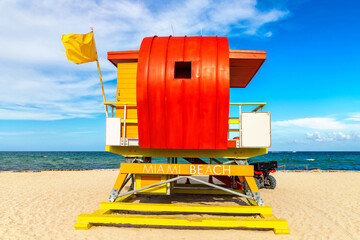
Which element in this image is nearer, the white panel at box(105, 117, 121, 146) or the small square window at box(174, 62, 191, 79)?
the white panel at box(105, 117, 121, 146)

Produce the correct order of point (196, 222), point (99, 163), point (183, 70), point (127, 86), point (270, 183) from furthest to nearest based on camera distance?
point (99, 163), point (270, 183), point (127, 86), point (183, 70), point (196, 222)

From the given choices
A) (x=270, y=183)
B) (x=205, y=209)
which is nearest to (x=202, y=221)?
(x=205, y=209)

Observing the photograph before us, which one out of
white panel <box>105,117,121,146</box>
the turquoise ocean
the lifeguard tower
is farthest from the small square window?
the turquoise ocean

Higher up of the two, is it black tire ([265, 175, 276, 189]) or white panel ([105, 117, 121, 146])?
white panel ([105, 117, 121, 146])

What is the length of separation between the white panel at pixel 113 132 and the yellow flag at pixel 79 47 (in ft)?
8.67

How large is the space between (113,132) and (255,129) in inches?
181

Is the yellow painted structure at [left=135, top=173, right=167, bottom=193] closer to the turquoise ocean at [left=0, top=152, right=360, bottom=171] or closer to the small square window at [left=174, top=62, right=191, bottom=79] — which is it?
the small square window at [left=174, top=62, right=191, bottom=79]

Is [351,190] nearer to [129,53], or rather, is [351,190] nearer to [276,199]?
[276,199]

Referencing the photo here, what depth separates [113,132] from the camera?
321 inches

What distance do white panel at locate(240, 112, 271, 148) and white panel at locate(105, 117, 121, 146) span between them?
13.1 ft

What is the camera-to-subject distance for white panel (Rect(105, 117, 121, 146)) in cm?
812

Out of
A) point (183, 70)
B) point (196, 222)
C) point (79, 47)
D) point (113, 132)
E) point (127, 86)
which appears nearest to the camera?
point (196, 222)

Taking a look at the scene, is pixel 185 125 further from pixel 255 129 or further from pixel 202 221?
pixel 202 221

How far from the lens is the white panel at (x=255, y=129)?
25.2 ft
